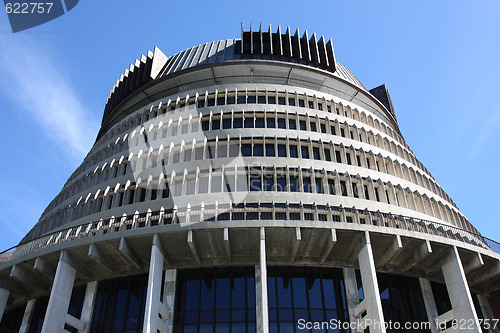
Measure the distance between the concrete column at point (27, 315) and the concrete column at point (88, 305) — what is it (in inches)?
206

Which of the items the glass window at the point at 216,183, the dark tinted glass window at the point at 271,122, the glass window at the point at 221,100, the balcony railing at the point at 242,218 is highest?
the glass window at the point at 221,100

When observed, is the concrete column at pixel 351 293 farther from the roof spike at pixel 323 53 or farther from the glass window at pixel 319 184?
the roof spike at pixel 323 53

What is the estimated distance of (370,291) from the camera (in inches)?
808

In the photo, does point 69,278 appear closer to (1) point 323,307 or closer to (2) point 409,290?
(1) point 323,307

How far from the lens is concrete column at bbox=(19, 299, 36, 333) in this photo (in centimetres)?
2613

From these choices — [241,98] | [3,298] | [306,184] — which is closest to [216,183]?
[306,184]

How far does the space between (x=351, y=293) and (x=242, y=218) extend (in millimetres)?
8105

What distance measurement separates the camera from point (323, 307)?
901 inches

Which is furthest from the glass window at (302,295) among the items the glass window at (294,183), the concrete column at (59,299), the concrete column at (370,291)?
the concrete column at (59,299)

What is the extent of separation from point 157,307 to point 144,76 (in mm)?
25671

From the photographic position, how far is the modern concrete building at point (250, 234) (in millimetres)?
22172

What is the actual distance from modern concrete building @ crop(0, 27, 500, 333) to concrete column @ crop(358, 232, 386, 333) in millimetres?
100

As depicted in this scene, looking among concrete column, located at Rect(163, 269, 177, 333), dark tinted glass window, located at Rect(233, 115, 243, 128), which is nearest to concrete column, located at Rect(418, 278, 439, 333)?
concrete column, located at Rect(163, 269, 177, 333)

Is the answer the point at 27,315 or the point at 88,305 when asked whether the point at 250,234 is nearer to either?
the point at 88,305
